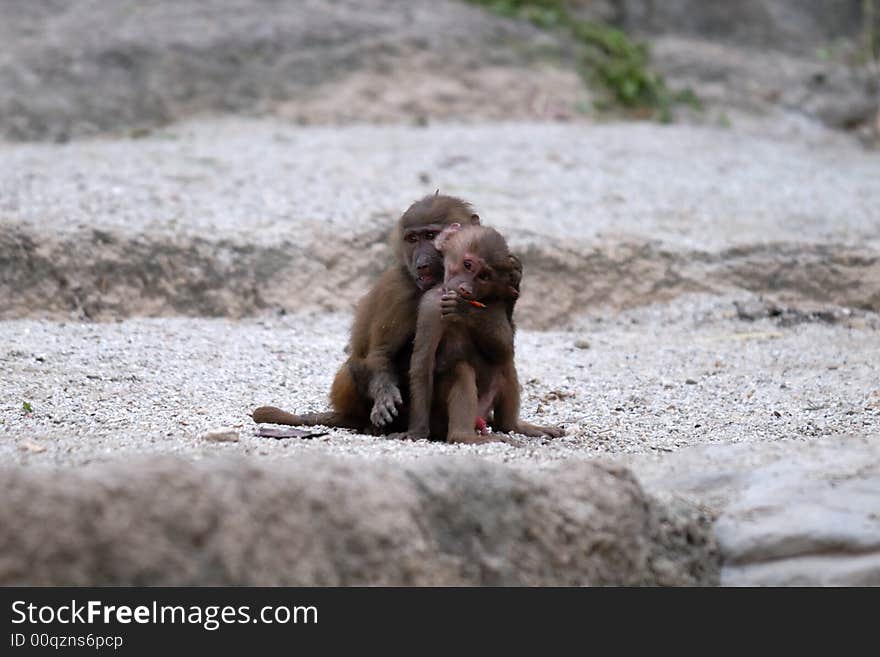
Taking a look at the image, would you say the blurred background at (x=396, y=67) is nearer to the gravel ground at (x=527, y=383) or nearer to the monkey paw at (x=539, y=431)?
the gravel ground at (x=527, y=383)

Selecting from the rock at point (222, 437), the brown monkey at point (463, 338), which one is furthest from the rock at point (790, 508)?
the rock at point (222, 437)

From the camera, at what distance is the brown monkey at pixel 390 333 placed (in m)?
6.41

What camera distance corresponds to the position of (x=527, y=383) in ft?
25.5

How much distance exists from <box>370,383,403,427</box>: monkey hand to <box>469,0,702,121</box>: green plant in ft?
31.4

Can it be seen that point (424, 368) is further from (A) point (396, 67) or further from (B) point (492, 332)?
(A) point (396, 67)

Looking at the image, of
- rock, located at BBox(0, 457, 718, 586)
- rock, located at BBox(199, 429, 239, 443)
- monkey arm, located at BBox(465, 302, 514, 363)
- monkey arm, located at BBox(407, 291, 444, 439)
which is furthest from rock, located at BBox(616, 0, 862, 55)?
rock, located at BBox(0, 457, 718, 586)

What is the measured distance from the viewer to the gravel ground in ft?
19.1

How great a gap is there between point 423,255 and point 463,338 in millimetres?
521

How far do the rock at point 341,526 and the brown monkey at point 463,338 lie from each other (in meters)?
1.46

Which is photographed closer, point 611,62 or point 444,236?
point 444,236

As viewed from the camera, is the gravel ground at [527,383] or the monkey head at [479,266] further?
the monkey head at [479,266]

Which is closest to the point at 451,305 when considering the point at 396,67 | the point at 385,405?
the point at 385,405
